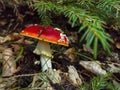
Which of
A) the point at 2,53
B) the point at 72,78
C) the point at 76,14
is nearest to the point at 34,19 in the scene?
the point at 2,53

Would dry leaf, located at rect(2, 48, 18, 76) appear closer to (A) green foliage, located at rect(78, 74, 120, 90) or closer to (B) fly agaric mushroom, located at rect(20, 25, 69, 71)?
(B) fly agaric mushroom, located at rect(20, 25, 69, 71)

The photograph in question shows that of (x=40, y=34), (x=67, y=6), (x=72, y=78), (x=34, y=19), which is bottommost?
(x=72, y=78)

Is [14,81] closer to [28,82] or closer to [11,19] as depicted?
[28,82]

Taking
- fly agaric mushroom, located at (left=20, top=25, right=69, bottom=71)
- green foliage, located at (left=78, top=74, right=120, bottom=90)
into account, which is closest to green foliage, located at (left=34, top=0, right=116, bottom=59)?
fly agaric mushroom, located at (left=20, top=25, right=69, bottom=71)

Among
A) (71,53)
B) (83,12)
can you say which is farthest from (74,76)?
(83,12)

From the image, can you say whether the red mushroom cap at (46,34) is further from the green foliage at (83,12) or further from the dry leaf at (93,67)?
the dry leaf at (93,67)

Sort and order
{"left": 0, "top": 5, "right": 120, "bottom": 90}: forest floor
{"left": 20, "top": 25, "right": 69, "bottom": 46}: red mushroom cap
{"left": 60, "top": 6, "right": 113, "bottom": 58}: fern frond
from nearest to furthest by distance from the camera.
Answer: {"left": 60, "top": 6, "right": 113, "bottom": 58}: fern frond
{"left": 20, "top": 25, "right": 69, "bottom": 46}: red mushroom cap
{"left": 0, "top": 5, "right": 120, "bottom": 90}: forest floor
